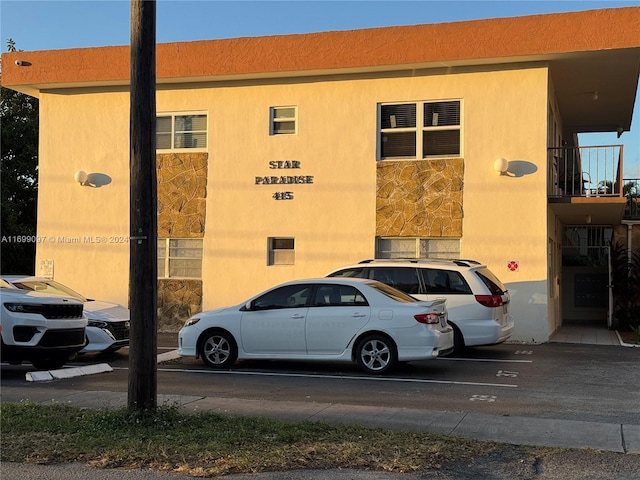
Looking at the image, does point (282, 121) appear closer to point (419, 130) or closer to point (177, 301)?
point (419, 130)

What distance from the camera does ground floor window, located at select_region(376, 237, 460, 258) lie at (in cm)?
1672

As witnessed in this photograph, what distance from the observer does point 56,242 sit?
64.3ft

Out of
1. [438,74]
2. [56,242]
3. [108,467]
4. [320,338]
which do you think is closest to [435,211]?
[438,74]

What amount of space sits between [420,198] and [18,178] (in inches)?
641

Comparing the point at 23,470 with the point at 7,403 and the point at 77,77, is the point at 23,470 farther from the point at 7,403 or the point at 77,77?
the point at 77,77

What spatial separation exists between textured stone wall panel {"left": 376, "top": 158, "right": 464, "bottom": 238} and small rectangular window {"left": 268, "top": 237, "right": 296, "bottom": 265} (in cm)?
224

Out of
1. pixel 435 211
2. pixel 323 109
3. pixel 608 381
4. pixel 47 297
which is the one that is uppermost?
pixel 323 109

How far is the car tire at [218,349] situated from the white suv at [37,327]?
2000 mm

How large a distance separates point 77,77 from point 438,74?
30.6ft

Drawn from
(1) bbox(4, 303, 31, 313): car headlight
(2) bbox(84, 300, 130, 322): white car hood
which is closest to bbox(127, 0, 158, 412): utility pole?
(1) bbox(4, 303, 31, 313): car headlight

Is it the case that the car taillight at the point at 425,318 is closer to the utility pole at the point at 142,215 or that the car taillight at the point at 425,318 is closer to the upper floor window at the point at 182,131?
the utility pole at the point at 142,215

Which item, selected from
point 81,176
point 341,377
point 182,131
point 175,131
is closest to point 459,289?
point 341,377

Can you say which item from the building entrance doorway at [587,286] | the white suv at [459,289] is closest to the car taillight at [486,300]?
the white suv at [459,289]

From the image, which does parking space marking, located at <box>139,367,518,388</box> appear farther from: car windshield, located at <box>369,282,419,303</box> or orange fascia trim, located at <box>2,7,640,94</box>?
orange fascia trim, located at <box>2,7,640,94</box>
